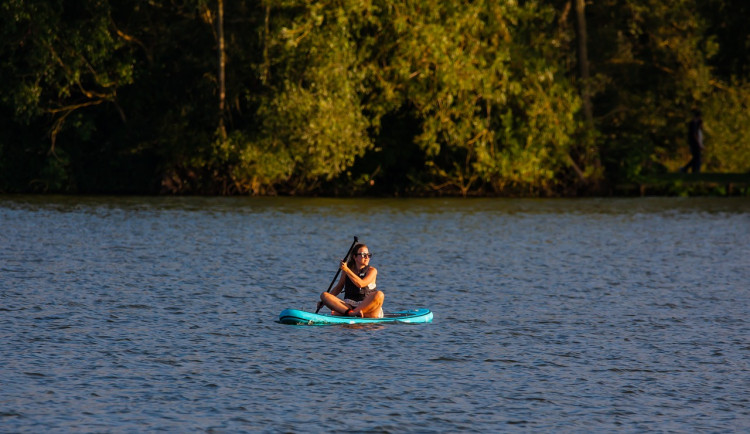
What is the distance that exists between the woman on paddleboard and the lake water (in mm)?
454

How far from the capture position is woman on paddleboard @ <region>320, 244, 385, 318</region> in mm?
18781

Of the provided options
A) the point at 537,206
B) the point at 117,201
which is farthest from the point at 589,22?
the point at 117,201

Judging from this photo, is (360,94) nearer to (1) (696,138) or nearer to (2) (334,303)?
(1) (696,138)

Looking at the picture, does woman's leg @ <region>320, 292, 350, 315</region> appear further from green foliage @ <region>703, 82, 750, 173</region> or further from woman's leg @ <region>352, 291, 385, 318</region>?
green foliage @ <region>703, 82, 750, 173</region>

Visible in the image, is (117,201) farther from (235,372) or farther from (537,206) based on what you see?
(235,372)

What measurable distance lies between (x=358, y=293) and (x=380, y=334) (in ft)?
4.17

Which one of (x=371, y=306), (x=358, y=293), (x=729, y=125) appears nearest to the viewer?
(x=371, y=306)

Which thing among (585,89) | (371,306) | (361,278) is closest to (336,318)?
(371,306)

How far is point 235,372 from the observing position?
14859 millimetres

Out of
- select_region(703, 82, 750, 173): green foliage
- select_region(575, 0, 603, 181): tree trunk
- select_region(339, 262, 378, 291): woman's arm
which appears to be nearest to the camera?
select_region(339, 262, 378, 291): woman's arm

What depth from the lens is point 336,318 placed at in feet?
61.1

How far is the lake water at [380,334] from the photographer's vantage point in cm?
1280

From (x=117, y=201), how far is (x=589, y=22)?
24.0 metres

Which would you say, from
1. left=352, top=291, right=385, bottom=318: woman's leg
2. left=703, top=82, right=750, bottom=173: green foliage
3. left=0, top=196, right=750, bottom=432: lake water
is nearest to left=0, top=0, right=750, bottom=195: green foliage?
left=703, top=82, right=750, bottom=173: green foliage
